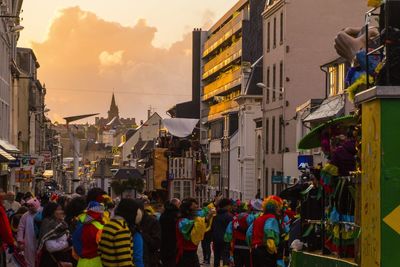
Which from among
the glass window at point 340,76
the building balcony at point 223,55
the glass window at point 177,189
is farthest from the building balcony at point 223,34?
the glass window at point 177,189

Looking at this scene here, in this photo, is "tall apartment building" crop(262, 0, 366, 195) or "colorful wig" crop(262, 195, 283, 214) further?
"tall apartment building" crop(262, 0, 366, 195)

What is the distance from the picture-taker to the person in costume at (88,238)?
40.4ft

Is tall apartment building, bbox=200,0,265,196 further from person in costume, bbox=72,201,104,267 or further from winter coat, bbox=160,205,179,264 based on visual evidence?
person in costume, bbox=72,201,104,267

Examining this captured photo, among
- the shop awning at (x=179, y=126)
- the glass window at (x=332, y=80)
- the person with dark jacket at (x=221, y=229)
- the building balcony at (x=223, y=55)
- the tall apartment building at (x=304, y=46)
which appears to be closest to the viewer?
the person with dark jacket at (x=221, y=229)

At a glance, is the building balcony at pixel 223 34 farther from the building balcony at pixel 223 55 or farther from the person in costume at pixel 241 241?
the person in costume at pixel 241 241

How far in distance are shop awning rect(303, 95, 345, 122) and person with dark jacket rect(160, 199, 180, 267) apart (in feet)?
74.0

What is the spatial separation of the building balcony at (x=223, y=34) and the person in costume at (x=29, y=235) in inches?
2929

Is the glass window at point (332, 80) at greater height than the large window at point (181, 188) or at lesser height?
greater

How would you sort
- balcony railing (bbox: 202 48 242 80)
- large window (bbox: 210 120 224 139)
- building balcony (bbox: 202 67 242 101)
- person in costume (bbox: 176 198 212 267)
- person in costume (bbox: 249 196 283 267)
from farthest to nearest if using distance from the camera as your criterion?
large window (bbox: 210 120 224 139) → balcony railing (bbox: 202 48 242 80) → building balcony (bbox: 202 67 242 101) → person in costume (bbox: 176 198 212 267) → person in costume (bbox: 249 196 283 267)

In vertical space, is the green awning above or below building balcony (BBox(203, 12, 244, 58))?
below

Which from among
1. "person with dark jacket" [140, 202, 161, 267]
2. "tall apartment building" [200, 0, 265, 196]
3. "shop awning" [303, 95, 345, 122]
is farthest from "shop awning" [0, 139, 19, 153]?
"tall apartment building" [200, 0, 265, 196]

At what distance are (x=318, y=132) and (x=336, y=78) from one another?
36891mm

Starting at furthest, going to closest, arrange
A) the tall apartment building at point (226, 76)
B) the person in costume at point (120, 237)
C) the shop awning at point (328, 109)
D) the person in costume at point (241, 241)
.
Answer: the tall apartment building at point (226, 76), the shop awning at point (328, 109), the person in costume at point (241, 241), the person in costume at point (120, 237)

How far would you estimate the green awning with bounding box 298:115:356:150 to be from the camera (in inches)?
381
